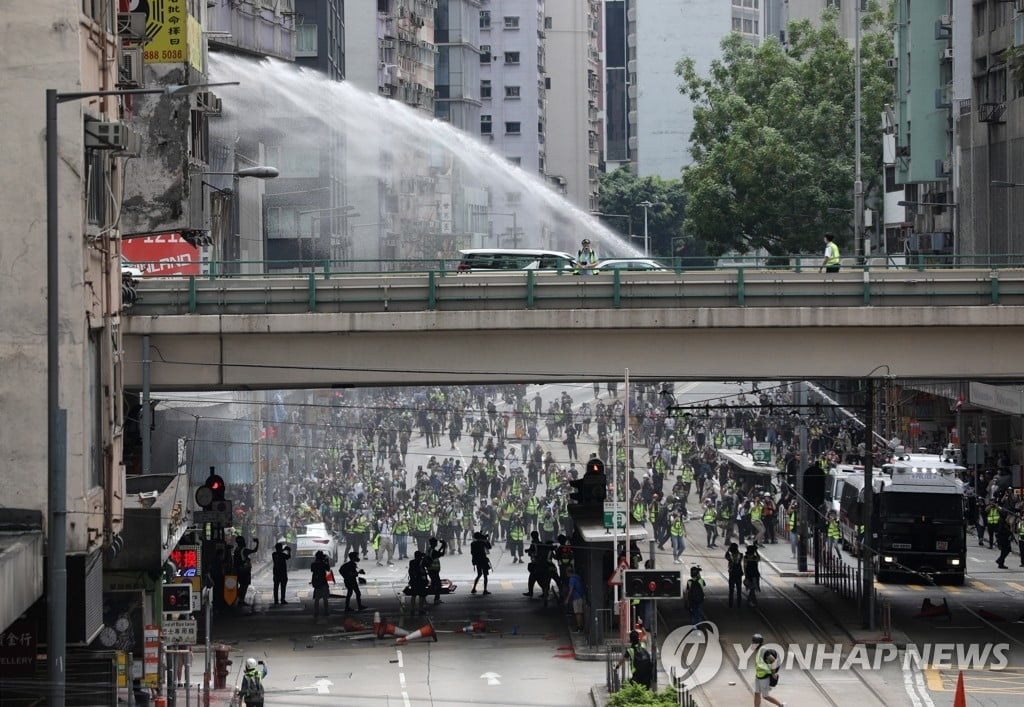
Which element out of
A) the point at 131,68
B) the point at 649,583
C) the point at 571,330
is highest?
the point at 131,68

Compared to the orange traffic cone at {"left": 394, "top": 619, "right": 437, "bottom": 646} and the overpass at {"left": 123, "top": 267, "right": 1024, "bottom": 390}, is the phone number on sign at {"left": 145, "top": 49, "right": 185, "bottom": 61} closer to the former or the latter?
the overpass at {"left": 123, "top": 267, "right": 1024, "bottom": 390}

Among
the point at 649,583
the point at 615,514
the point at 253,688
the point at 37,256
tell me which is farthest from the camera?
the point at 615,514

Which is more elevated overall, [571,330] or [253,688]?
[571,330]

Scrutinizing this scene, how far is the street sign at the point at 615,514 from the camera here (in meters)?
31.5

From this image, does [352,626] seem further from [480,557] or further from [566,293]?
[566,293]

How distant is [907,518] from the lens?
41.8m

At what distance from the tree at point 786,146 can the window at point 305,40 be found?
716 inches

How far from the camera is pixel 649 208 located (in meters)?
146

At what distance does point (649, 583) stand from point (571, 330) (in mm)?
7062

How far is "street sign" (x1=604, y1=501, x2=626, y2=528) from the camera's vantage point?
103 ft

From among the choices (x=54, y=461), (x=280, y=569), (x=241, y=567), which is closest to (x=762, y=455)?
(x=280, y=569)

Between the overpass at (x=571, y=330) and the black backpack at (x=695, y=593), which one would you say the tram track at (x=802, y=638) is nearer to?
the black backpack at (x=695, y=593)

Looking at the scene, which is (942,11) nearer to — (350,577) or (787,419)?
(787,419)

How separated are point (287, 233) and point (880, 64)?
28.8 meters
